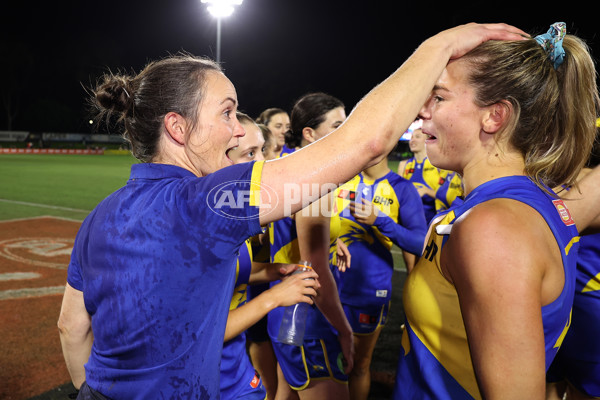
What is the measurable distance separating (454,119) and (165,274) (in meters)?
1.09

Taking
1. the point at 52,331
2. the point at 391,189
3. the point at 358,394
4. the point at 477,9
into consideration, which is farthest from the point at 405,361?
the point at 477,9

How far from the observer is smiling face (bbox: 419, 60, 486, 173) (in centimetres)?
155

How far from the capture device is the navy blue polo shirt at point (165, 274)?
1304mm

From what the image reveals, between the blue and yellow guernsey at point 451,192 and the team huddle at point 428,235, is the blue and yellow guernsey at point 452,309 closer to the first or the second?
the team huddle at point 428,235

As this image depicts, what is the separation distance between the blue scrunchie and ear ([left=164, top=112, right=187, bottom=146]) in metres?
1.28

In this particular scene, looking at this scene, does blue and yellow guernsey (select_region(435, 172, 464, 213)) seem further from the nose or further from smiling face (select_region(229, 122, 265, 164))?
the nose

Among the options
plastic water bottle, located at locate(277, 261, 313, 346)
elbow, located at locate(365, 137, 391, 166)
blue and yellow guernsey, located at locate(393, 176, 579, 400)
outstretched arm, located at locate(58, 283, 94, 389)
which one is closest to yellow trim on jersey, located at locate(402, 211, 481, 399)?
blue and yellow guernsey, located at locate(393, 176, 579, 400)

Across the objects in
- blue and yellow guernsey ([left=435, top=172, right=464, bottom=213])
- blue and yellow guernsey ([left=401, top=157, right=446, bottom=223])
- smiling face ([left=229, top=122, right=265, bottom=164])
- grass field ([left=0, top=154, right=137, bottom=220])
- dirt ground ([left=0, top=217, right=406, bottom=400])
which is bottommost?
grass field ([left=0, top=154, right=137, bottom=220])

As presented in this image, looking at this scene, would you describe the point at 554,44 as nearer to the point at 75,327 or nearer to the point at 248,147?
the point at 75,327

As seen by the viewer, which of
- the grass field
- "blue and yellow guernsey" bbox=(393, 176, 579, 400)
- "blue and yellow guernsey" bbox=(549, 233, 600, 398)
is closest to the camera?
"blue and yellow guernsey" bbox=(393, 176, 579, 400)

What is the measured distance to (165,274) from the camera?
135 centimetres

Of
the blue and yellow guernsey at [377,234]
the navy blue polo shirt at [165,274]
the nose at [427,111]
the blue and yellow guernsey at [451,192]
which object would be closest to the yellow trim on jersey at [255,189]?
the navy blue polo shirt at [165,274]

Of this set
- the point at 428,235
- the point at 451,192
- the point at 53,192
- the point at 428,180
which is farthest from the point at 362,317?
the point at 53,192

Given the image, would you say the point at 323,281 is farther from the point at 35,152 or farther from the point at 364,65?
the point at 364,65
